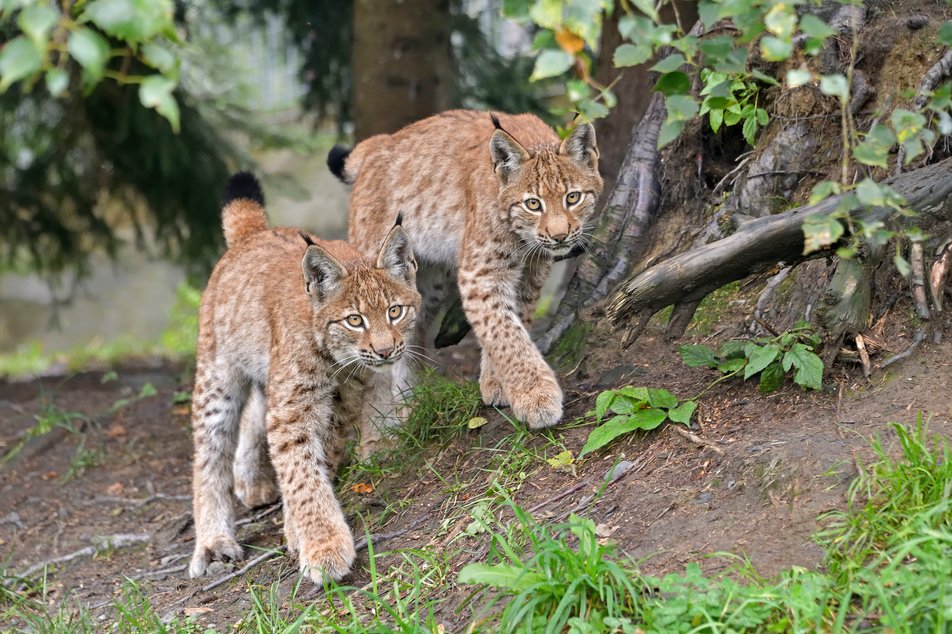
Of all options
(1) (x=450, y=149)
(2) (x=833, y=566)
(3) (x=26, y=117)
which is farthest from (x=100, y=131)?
(2) (x=833, y=566)

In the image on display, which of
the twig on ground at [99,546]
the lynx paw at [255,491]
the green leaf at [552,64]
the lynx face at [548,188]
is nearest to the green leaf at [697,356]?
the lynx face at [548,188]

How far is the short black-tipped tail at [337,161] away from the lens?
6328 millimetres

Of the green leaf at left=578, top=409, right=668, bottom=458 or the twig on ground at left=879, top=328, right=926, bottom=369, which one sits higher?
the twig on ground at left=879, top=328, right=926, bottom=369

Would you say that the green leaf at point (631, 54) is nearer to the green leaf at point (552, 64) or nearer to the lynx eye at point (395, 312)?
the green leaf at point (552, 64)

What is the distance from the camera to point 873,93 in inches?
195

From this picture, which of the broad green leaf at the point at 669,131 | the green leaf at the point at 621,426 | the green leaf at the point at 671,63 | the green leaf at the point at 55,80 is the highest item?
the green leaf at the point at 55,80

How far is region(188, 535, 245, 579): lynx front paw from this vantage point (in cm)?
521

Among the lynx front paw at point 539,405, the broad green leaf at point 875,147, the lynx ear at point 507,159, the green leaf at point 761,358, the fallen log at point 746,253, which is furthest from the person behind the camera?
the lynx ear at point 507,159

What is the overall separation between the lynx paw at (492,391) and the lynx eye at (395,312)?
56cm

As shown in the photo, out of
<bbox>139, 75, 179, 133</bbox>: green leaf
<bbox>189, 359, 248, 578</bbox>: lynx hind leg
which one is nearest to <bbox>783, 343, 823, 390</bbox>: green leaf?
<bbox>139, 75, 179, 133</bbox>: green leaf

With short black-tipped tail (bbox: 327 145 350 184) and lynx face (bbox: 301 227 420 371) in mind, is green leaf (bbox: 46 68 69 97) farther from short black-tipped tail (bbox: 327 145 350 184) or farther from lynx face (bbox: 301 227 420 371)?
short black-tipped tail (bbox: 327 145 350 184)

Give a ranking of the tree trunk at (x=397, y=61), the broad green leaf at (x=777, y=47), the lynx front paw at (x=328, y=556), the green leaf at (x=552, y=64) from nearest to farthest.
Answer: the green leaf at (x=552, y=64) < the broad green leaf at (x=777, y=47) < the lynx front paw at (x=328, y=556) < the tree trunk at (x=397, y=61)

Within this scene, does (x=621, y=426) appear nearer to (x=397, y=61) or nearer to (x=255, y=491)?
(x=255, y=491)

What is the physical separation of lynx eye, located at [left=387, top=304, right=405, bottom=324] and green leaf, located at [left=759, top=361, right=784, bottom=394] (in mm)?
1782
